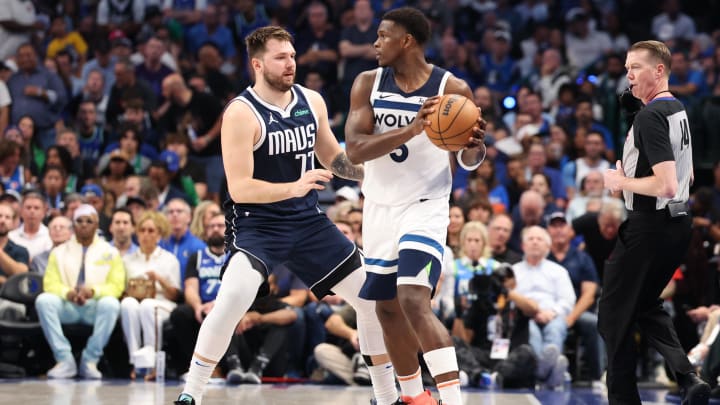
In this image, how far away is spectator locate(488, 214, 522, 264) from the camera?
11797 millimetres

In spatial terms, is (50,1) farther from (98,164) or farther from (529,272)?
(529,272)

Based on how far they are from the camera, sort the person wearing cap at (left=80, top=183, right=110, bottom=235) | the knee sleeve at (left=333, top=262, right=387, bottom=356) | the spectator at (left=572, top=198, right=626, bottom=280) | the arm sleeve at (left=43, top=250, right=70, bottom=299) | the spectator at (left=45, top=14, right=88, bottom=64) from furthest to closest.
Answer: the spectator at (left=45, top=14, right=88, bottom=64) < the person wearing cap at (left=80, top=183, right=110, bottom=235) < the spectator at (left=572, top=198, right=626, bottom=280) < the arm sleeve at (left=43, top=250, right=70, bottom=299) < the knee sleeve at (left=333, top=262, right=387, bottom=356)

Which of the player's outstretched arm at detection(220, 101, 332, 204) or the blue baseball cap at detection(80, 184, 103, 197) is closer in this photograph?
the player's outstretched arm at detection(220, 101, 332, 204)

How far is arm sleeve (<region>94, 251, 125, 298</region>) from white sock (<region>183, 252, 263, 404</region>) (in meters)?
4.68

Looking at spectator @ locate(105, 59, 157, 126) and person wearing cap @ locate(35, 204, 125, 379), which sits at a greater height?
spectator @ locate(105, 59, 157, 126)

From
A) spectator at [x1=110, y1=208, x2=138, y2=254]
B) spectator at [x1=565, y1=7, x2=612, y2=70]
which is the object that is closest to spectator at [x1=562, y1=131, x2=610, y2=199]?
spectator at [x1=565, y1=7, x2=612, y2=70]

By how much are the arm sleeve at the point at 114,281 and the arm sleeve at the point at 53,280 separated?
33cm

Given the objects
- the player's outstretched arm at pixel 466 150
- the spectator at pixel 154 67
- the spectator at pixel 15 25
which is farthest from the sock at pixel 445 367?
the spectator at pixel 15 25

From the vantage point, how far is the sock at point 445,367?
638 cm

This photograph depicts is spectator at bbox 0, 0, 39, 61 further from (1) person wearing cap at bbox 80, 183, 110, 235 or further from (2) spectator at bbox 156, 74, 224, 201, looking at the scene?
(1) person wearing cap at bbox 80, 183, 110, 235

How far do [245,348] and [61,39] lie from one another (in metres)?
8.43

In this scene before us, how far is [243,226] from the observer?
23.7 ft

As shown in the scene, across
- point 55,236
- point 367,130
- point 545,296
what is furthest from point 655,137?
point 55,236

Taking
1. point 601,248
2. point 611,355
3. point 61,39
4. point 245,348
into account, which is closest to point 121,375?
point 245,348
